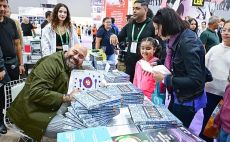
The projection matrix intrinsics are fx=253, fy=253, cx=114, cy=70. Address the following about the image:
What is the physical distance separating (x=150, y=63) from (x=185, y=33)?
947 mm

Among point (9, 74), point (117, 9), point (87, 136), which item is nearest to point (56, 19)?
point (9, 74)

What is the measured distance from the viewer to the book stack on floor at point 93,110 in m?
1.41

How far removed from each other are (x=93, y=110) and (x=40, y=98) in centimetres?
61

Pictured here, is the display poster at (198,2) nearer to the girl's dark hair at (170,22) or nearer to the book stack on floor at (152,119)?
the girl's dark hair at (170,22)

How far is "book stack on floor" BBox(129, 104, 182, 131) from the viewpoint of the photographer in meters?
1.40

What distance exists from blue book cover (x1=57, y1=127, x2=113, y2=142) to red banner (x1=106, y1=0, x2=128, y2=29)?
5.92 metres

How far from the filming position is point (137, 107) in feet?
5.38

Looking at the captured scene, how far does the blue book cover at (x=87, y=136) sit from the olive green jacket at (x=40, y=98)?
0.64 m

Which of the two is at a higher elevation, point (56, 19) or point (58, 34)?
point (56, 19)

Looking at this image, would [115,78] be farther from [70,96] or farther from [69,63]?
[70,96]

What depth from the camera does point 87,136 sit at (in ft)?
3.99

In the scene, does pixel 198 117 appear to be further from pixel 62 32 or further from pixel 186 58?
pixel 62 32

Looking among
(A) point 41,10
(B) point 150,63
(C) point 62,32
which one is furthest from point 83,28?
(B) point 150,63

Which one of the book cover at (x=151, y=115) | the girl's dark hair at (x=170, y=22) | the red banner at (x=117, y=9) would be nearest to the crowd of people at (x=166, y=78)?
the girl's dark hair at (x=170, y=22)
